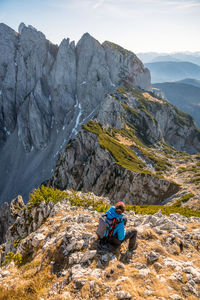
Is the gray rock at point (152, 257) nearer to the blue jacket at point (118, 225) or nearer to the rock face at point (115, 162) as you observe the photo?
the blue jacket at point (118, 225)

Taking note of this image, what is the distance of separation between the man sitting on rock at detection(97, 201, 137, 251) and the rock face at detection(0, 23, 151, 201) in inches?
4788

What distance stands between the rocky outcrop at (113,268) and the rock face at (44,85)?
120499 mm

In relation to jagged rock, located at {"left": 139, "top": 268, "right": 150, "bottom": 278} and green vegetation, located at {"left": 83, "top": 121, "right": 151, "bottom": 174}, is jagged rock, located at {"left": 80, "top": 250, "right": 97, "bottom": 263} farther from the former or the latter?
green vegetation, located at {"left": 83, "top": 121, "right": 151, "bottom": 174}

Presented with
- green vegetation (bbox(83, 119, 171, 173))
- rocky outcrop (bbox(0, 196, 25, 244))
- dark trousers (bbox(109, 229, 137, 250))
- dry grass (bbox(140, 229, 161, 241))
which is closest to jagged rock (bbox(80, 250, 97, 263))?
dark trousers (bbox(109, 229, 137, 250))

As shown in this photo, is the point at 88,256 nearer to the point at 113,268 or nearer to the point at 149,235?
the point at 113,268

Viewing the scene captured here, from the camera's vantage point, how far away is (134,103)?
126188mm

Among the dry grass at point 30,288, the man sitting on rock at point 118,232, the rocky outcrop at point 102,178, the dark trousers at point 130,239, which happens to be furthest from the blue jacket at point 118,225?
the rocky outcrop at point 102,178

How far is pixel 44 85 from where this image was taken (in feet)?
484

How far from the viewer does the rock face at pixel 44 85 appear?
441 feet

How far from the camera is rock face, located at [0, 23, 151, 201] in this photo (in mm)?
134500

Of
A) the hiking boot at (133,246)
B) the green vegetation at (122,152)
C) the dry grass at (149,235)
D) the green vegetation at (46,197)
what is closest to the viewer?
the hiking boot at (133,246)

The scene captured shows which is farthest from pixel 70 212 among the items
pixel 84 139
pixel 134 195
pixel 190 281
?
pixel 84 139

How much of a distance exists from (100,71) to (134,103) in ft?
122

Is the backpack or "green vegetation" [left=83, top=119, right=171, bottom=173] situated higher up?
the backpack
